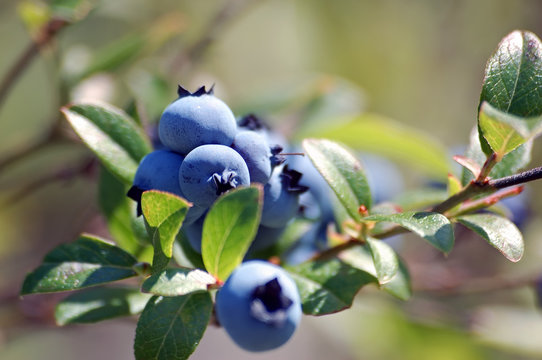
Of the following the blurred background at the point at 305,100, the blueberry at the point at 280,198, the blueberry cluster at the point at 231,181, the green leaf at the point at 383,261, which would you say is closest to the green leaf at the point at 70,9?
the blurred background at the point at 305,100

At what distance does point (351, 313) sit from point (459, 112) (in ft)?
2.98

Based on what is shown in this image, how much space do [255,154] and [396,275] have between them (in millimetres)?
276

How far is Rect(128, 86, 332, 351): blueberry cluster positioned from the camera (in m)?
0.69

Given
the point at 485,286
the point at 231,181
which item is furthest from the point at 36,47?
the point at 485,286

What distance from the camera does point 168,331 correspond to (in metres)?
0.72

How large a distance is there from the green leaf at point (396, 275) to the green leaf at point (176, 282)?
0.25m

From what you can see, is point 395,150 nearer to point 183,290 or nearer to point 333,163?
point 333,163

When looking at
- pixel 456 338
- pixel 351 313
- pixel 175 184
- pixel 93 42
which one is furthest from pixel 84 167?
pixel 93 42

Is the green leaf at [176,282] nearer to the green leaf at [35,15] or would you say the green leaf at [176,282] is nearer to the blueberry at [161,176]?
the blueberry at [161,176]

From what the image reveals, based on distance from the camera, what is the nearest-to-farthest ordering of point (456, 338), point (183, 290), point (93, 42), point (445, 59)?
point (183, 290)
point (456, 338)
point (445, 59)
point (93, 42)

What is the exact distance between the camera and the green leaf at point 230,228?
667 millimetres

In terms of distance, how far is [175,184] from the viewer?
2.39 feet

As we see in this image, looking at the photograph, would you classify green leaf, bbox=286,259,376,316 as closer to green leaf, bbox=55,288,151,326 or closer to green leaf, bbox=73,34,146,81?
green leaf, bbox=55,288,151,326

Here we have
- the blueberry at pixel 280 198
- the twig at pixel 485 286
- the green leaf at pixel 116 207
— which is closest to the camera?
the blueberry at pixel 280 198
